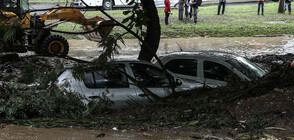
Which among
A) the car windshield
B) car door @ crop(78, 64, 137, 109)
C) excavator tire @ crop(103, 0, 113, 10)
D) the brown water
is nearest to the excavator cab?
car door @ crop(78, 64, 137, 109)

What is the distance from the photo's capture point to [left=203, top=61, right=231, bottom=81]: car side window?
952 centimetres

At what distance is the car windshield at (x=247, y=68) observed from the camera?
947 cm

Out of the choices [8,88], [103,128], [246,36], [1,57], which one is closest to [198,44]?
[246,36]

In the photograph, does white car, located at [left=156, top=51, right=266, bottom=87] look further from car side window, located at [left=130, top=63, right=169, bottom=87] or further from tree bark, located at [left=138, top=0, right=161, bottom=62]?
tree bark, located at [left=138, top=0, right=161, bottom=62]

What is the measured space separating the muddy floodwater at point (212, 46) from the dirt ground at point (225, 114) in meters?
9.98

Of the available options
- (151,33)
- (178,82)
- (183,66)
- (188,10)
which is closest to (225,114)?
(178,82)

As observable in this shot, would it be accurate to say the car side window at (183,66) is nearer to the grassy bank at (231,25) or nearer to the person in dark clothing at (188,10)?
the grassy bank at (231,25)

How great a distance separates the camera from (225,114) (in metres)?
6.73

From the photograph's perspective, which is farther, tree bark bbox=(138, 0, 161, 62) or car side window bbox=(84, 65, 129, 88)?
tree bark bbox=(138, 0, 161, 62)

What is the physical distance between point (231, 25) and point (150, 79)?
18.9m

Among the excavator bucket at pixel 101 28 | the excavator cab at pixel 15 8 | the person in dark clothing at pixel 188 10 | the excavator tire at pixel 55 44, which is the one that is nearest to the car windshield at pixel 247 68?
the excavator bucket at pixel 101 28

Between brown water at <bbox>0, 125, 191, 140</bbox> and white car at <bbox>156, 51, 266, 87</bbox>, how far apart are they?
10.9 feet

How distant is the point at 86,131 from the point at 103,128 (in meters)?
0.27

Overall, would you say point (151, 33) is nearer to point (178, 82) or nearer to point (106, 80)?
point (178, 82)
